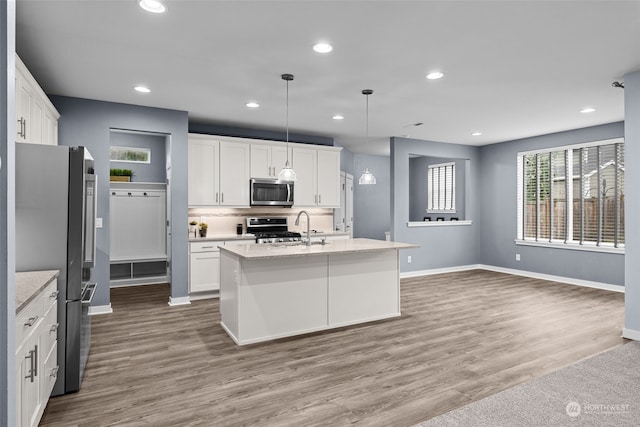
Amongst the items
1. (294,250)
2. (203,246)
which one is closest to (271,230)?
(203,246)

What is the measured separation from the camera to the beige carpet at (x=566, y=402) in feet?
7.36

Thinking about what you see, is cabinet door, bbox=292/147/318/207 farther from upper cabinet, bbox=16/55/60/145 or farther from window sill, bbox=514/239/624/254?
window sill, bbox=514/239/624/254

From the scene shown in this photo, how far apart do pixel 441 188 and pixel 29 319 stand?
8260 mm

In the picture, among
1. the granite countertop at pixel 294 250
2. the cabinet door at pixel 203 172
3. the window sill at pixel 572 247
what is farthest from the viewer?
the window sill at pixel 572 247

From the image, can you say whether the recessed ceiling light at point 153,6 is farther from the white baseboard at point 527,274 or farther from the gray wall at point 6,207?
the white baseboard at point 527,274

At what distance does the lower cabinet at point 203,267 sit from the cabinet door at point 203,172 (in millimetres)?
654

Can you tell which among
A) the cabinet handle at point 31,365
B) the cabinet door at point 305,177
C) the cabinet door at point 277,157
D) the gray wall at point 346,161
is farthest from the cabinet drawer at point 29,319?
the gray wall at point 346,161

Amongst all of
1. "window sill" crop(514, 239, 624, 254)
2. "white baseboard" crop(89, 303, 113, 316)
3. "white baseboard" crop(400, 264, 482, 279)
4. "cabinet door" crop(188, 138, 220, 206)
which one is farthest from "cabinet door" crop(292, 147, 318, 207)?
"window sill" crop(514, 239, 624, 254)

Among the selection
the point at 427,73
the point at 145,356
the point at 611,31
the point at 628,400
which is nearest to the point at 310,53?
the point at 427,73

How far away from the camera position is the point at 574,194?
252 inches

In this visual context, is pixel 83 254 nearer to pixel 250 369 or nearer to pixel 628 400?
pixel 250 369

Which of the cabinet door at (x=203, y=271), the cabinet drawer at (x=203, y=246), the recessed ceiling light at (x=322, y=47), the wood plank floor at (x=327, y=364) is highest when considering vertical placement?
the recessed ceiling light at (x=322, y=47)

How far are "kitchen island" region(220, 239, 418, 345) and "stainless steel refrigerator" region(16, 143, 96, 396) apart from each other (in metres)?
1.26

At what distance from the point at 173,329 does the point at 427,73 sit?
3.72 meters
